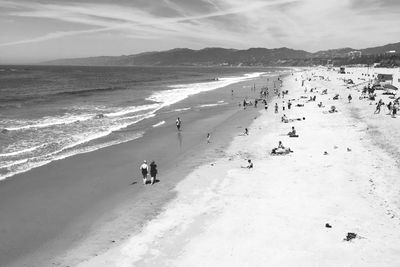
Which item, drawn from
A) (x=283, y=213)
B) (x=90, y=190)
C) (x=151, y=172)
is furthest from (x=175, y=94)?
(x=283, y=213)

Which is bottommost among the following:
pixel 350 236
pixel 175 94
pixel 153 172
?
pixel 175 94

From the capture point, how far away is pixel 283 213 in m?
14.2

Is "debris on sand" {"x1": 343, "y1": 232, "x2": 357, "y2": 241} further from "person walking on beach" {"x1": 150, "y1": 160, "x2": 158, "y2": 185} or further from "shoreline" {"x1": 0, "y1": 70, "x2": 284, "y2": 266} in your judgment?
"person walking on beach" {"x1": 150, "y1": 160, "x2": 158, "y2": 185}

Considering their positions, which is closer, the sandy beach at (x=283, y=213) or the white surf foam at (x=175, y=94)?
the sandy beach at (x=283, y=213)

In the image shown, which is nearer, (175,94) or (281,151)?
(281,151)

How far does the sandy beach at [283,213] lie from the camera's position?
37.0ft

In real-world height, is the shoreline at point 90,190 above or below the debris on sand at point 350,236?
below

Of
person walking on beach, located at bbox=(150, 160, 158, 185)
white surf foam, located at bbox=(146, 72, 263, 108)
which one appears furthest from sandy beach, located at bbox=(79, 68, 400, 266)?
white surf foam, located at bbox=(146, 72, 263, 108)

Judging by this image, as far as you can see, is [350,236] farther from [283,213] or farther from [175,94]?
[175,94]

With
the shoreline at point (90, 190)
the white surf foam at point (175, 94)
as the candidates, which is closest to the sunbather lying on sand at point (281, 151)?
the shoreline at point (90, 190)

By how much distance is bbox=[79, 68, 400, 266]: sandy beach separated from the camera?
11266mm

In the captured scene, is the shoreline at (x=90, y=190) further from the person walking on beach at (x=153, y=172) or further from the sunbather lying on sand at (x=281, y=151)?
the sunbather lying on sand at (x=281, y=151)

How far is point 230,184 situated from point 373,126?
16575 millimetres

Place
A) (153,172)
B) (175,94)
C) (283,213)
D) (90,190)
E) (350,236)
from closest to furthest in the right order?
(350,236) < (283,213) < (90,190) < (153,172) < (175,94)
